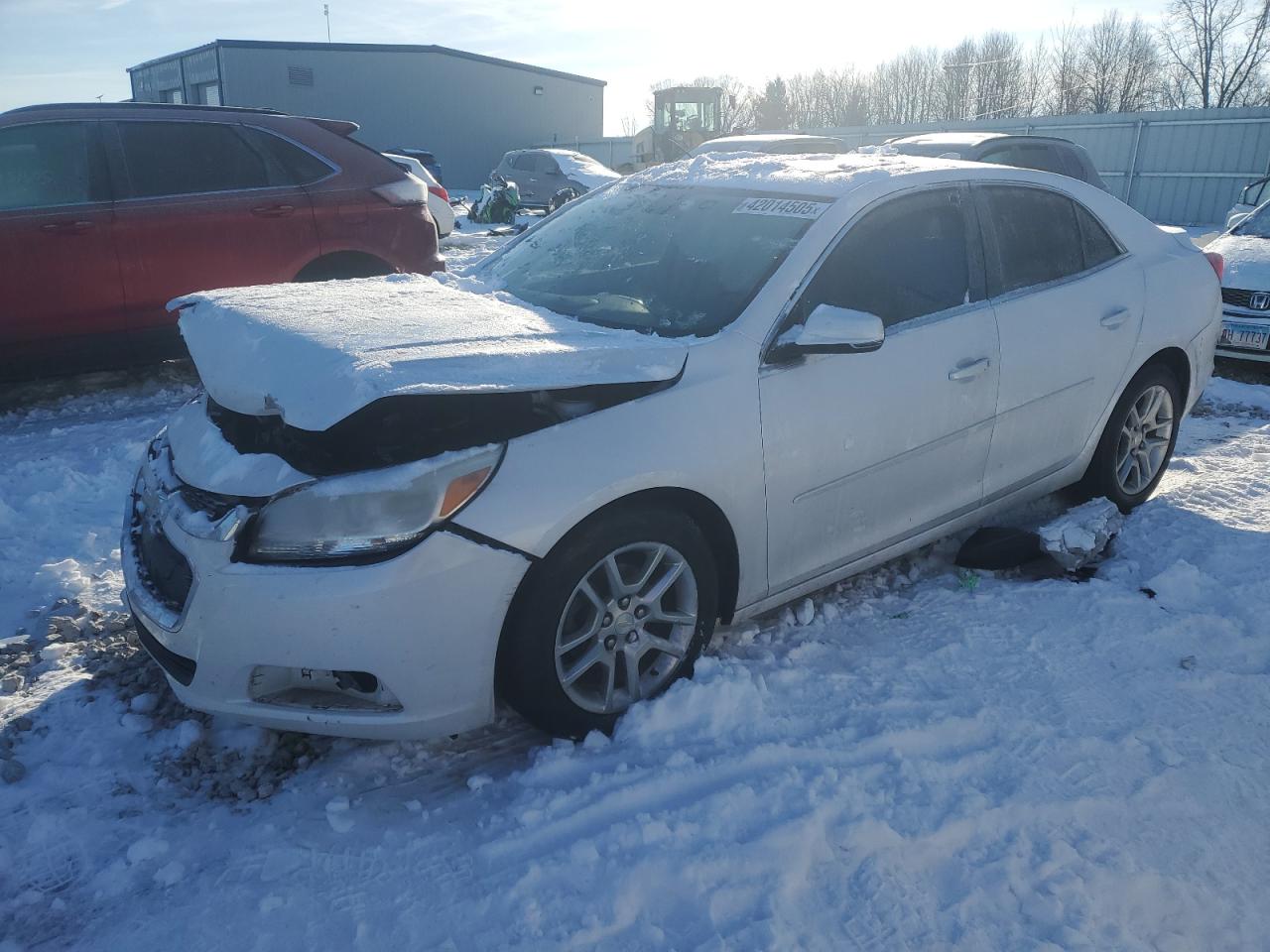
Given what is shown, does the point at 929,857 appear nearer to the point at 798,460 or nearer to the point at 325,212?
the point at 798,460

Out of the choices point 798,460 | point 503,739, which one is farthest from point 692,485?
point 503,739

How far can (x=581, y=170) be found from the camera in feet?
76.9

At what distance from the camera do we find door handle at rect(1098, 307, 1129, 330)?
4.00m

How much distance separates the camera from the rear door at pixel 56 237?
18.0 ft

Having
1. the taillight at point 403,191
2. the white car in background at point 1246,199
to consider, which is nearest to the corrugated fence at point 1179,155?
the white car in background at point 1246,199

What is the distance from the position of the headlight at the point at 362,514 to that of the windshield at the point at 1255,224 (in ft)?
29.1

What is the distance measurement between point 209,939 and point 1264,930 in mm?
2420

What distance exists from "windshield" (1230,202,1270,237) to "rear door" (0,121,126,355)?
933 centimetres

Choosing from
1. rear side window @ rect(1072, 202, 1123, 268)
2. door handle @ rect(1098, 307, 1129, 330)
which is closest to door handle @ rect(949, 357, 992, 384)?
door handle @ rect(1098, 307, 1129, 330)

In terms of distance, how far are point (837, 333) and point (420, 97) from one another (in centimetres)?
4142

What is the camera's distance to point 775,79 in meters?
60.2

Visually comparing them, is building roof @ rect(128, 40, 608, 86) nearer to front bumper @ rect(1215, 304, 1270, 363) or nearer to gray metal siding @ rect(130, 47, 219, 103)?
gray metal siding @ rect(130, 47, 219, 103)

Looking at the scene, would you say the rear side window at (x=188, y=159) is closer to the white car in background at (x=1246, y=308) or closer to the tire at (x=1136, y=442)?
the tire at (x=1136, y=442)

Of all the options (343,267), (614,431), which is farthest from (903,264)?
(343,267)
